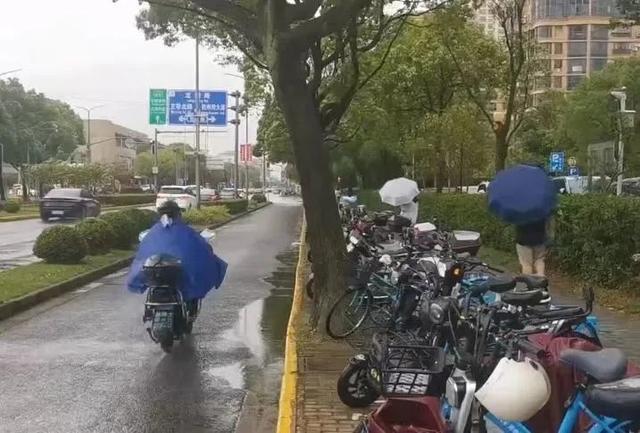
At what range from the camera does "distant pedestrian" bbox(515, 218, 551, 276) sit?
29.5 feet

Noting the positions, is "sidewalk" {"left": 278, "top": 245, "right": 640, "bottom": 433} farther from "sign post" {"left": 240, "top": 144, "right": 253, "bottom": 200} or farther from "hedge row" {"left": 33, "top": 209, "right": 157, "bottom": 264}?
"sign post" {"left": 240, "top": 144, "right": 253, "bottom": 200}

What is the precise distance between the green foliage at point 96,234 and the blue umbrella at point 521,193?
34.9 feet

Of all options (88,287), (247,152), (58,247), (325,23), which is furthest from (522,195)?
(247,152)

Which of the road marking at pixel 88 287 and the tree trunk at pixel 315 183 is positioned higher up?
the tree trunk at pixel 315 183

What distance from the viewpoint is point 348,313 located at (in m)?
8.77

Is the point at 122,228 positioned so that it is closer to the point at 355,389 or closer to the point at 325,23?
the point at 325,23

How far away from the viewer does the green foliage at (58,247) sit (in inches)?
606

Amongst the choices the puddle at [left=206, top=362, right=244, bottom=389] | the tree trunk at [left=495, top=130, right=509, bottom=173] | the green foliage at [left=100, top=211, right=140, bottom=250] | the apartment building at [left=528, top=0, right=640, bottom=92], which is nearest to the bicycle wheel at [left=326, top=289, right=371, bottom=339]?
the puddle at [left=206, top=362, right=244, bottom=389]

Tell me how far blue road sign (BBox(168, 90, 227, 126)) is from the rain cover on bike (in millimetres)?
23543

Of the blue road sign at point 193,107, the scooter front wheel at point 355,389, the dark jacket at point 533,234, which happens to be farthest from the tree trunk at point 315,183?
the blue road sign at point 193,107

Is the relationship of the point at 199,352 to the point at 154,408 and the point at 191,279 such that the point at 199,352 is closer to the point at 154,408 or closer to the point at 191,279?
the point at 191,279

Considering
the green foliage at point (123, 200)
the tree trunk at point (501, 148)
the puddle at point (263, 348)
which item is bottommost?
the green foliage at point (123, 200)

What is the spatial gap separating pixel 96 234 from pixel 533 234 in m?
11.1

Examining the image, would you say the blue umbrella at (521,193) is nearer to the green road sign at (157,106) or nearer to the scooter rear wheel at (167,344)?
the scooter rear wheel at (167,344)
